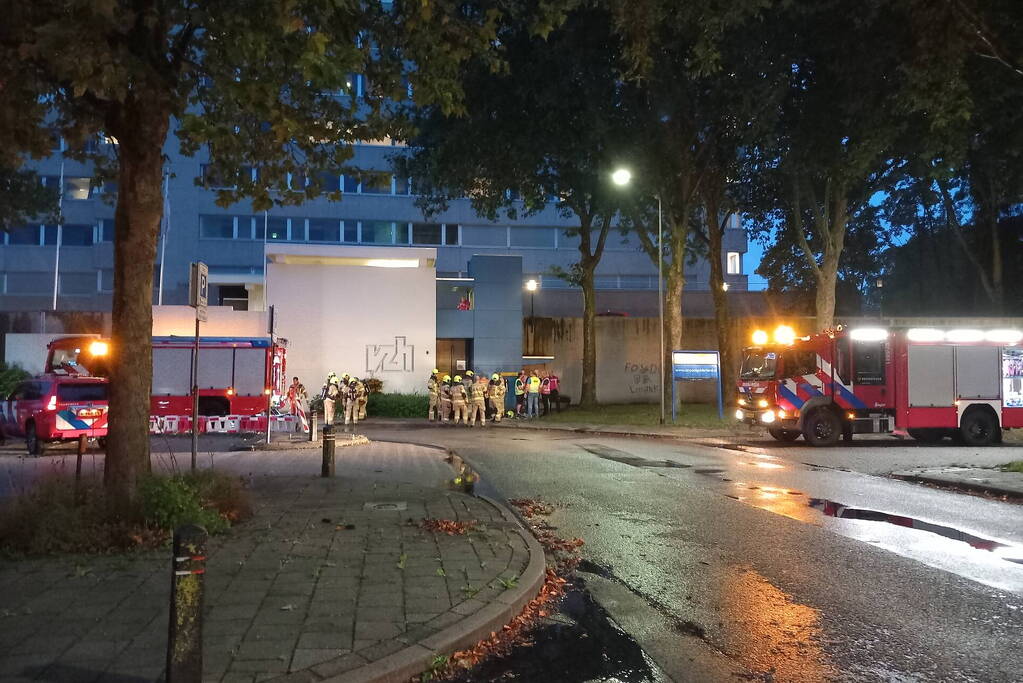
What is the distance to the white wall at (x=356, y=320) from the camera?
1141 inches

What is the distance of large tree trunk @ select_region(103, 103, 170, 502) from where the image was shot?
758 centimetres

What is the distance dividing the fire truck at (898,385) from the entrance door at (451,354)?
52.3 ft

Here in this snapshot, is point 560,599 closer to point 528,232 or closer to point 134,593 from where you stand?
point 134,593

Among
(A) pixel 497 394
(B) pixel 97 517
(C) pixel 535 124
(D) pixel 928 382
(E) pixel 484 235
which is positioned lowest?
(B) pixel 97 517

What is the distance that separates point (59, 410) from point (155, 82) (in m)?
11.7

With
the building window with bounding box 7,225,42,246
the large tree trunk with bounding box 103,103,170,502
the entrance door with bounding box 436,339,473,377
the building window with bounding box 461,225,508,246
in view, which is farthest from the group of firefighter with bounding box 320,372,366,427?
the building window with bounding box 7,225,42,246

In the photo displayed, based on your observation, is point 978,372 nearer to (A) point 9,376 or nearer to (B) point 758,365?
(B) point 758,365

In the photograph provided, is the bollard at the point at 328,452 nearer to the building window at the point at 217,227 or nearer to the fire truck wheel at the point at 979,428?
the fire truck wheel at the point at 979,428

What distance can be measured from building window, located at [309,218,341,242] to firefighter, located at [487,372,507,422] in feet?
73.4

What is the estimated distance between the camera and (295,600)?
18.5 feet

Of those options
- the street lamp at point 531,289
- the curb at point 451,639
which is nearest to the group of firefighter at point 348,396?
the street lamp at point 531,289

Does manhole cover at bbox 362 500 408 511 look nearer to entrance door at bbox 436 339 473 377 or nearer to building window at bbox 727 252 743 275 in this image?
entrance door at bbox 436 339 473 377

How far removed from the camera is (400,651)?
467cm

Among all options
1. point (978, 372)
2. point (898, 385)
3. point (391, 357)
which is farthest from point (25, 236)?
point (978, 372)
